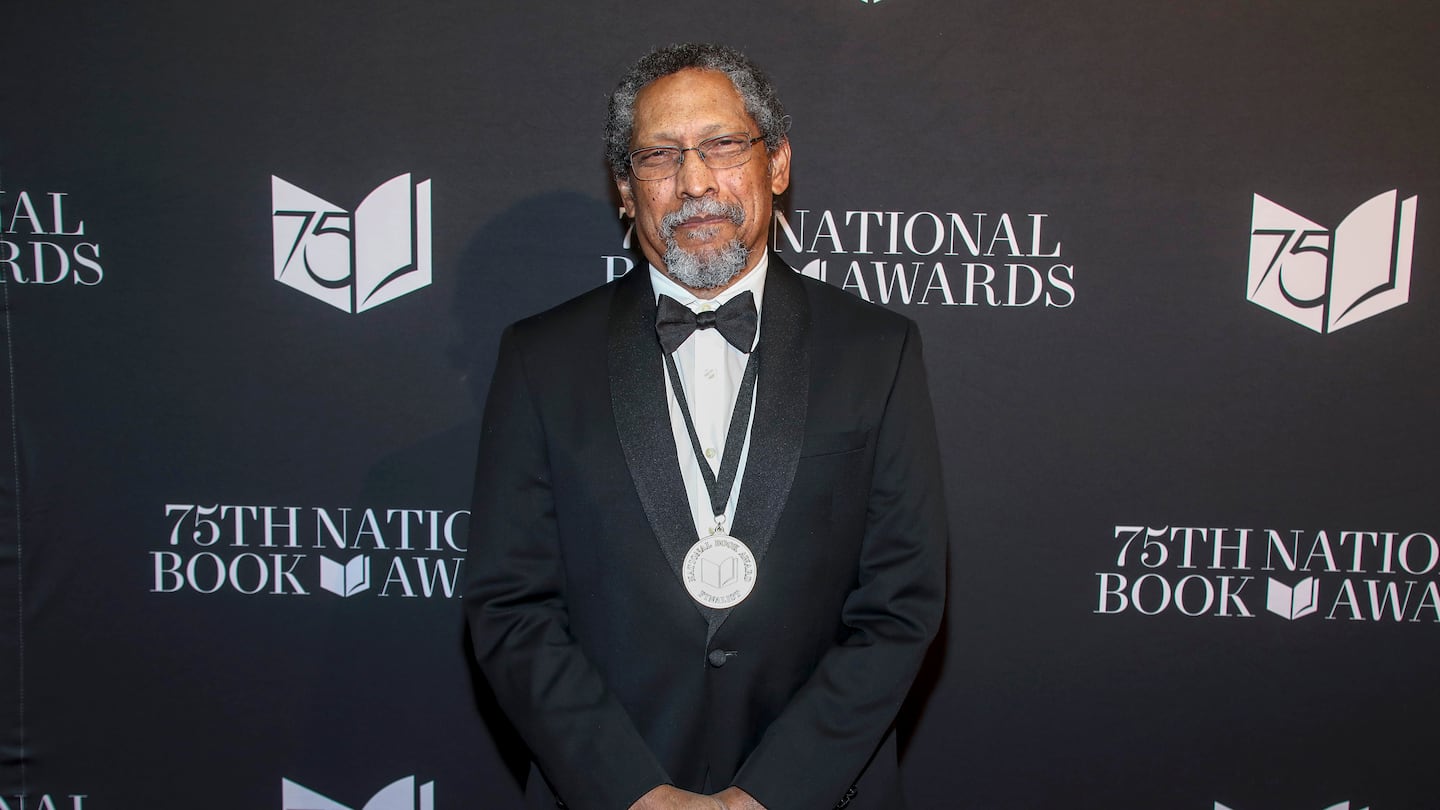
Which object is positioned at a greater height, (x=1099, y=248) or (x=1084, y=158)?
(x=1084, y=158)

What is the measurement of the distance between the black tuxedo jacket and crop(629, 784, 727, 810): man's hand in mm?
18

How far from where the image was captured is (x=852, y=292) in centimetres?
230

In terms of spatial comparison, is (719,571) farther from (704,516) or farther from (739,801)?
(739,801)

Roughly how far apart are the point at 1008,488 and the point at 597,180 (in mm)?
1167

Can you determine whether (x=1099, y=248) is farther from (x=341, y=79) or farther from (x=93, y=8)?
(x=93, y=8)

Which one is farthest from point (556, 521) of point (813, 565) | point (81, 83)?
point (81, 83)

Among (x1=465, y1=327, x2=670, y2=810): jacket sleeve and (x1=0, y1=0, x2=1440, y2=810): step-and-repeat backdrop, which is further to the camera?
(x1=0, y1=0, x2=1440, y2=810): step-and-repeat backdrop

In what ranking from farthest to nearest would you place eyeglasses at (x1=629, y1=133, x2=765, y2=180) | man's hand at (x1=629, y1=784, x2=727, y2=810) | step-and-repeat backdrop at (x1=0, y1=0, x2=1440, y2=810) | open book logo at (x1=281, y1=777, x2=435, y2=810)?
open book logo at (x1=281, y1=777, x2=435, y2=810), step-and-repeat backdrop at (x1=0, y1=0, x2=1440, y2=810), eyeglasses at (x1=629, y1=133, x2=765, y2=180), man's hand at (x1=629, y1=784, x2=727, y2=810)

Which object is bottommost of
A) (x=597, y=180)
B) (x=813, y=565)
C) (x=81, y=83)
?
(x=813, y=565)

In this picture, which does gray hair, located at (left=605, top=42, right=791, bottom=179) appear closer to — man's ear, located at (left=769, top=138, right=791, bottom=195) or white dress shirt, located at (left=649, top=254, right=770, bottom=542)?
man's ear, located at (left=769, top=138, right=791, bottom=195)

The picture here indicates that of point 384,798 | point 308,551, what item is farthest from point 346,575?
point 384,798

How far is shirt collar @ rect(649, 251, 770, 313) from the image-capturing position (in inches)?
64.4

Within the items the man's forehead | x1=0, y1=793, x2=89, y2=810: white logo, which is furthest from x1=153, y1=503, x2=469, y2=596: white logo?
the man's forehead

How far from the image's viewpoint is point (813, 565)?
5.15ft
